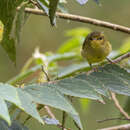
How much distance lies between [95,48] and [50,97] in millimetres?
1682

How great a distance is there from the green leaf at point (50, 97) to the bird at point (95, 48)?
125cm

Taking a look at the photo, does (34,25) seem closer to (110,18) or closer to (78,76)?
(110,18)

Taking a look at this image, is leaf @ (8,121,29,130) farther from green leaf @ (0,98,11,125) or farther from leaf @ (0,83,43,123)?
green leaf @ (0,98,11,125)

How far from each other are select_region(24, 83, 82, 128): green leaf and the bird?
1250 mm

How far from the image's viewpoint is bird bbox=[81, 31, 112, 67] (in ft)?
8.25

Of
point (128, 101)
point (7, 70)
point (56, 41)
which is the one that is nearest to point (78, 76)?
point (128, 101)

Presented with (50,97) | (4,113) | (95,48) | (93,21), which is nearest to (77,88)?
(50,97)

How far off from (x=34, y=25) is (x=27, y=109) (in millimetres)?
5997

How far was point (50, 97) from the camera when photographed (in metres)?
1.09

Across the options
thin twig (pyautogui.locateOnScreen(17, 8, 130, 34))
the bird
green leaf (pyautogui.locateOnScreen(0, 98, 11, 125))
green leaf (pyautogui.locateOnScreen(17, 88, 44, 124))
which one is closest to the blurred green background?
the bird

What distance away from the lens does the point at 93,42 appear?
2809mm

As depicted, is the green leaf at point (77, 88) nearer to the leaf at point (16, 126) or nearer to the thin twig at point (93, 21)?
the leaf at point (16, 126)

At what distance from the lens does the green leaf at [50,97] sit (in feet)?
3.36

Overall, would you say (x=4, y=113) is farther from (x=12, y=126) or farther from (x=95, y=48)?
(x=95, y=48)
